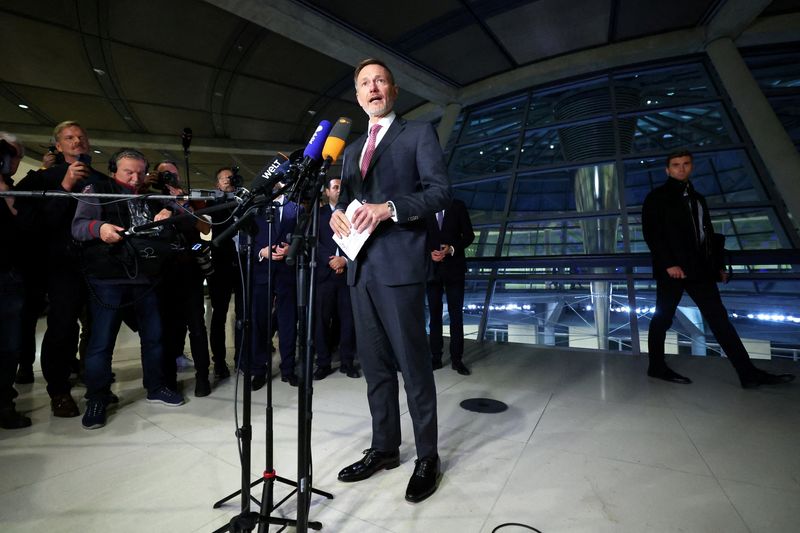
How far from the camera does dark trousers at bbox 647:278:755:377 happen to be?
116 inches

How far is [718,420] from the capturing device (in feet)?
7.66

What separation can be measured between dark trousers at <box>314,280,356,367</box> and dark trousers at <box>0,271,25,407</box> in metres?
1.99

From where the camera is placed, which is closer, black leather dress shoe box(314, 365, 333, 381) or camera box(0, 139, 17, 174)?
camera box(0, 139, 17, 174)

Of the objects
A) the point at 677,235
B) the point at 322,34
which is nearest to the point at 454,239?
the point at 677,235

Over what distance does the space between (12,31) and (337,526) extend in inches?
325

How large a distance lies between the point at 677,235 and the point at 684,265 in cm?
25

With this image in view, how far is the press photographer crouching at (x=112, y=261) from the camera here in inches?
92.4

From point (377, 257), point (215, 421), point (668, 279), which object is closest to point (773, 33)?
point (668, 279)

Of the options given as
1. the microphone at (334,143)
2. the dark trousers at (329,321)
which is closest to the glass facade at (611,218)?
the dark trousers at (329,321)

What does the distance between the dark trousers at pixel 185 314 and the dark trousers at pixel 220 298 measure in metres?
0.30

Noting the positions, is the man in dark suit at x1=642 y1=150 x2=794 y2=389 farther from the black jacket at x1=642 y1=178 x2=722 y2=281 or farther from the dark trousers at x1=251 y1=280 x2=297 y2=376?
the dark trousers at x1=251 y1=280 x2=297 y2=376

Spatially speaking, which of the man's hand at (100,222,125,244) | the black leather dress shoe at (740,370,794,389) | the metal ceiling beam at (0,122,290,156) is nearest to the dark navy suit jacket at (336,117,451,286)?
the man's hand at (100,222,125,244)

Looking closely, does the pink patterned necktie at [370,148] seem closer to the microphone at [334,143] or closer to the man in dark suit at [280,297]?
the microphone at [334,143]

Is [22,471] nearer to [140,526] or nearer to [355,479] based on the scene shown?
[140,526]
